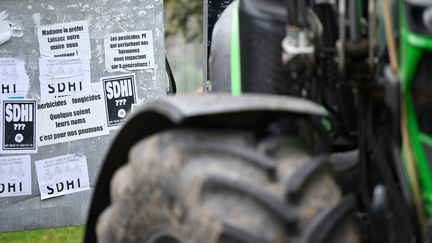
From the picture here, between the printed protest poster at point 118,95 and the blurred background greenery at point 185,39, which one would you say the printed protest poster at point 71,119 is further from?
the blurred background greenery at point 185,39

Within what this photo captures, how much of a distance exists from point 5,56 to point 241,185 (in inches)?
267

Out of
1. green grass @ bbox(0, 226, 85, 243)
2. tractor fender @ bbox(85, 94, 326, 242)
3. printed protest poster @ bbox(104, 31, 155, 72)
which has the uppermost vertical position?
tractor fender @ bbox(85, 94, 326, 242)

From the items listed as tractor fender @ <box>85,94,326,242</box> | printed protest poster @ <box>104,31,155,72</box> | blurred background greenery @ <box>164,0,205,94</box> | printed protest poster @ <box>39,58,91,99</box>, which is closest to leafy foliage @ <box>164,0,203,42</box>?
blurred background greenery @ <box>164,0,205,94</box>

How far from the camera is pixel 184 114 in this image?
3547 mm

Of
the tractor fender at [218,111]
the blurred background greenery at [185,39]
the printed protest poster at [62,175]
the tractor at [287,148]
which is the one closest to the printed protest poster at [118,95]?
the printed protest poster at [62,175]

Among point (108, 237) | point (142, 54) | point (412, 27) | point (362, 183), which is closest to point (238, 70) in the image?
point (362, 183)

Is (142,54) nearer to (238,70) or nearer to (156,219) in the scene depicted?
(238,70)

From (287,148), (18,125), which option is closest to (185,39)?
(18,125)

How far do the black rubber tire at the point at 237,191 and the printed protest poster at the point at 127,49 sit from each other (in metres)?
6.29

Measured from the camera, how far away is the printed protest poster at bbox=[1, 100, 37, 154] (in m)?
9.95

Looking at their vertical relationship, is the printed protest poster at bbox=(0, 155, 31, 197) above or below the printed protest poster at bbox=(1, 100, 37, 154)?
below

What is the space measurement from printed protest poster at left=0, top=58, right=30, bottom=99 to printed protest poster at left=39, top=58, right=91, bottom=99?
15 cm

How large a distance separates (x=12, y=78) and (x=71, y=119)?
1.99 ft

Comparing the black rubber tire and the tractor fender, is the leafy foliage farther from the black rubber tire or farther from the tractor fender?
the black rubber tire
